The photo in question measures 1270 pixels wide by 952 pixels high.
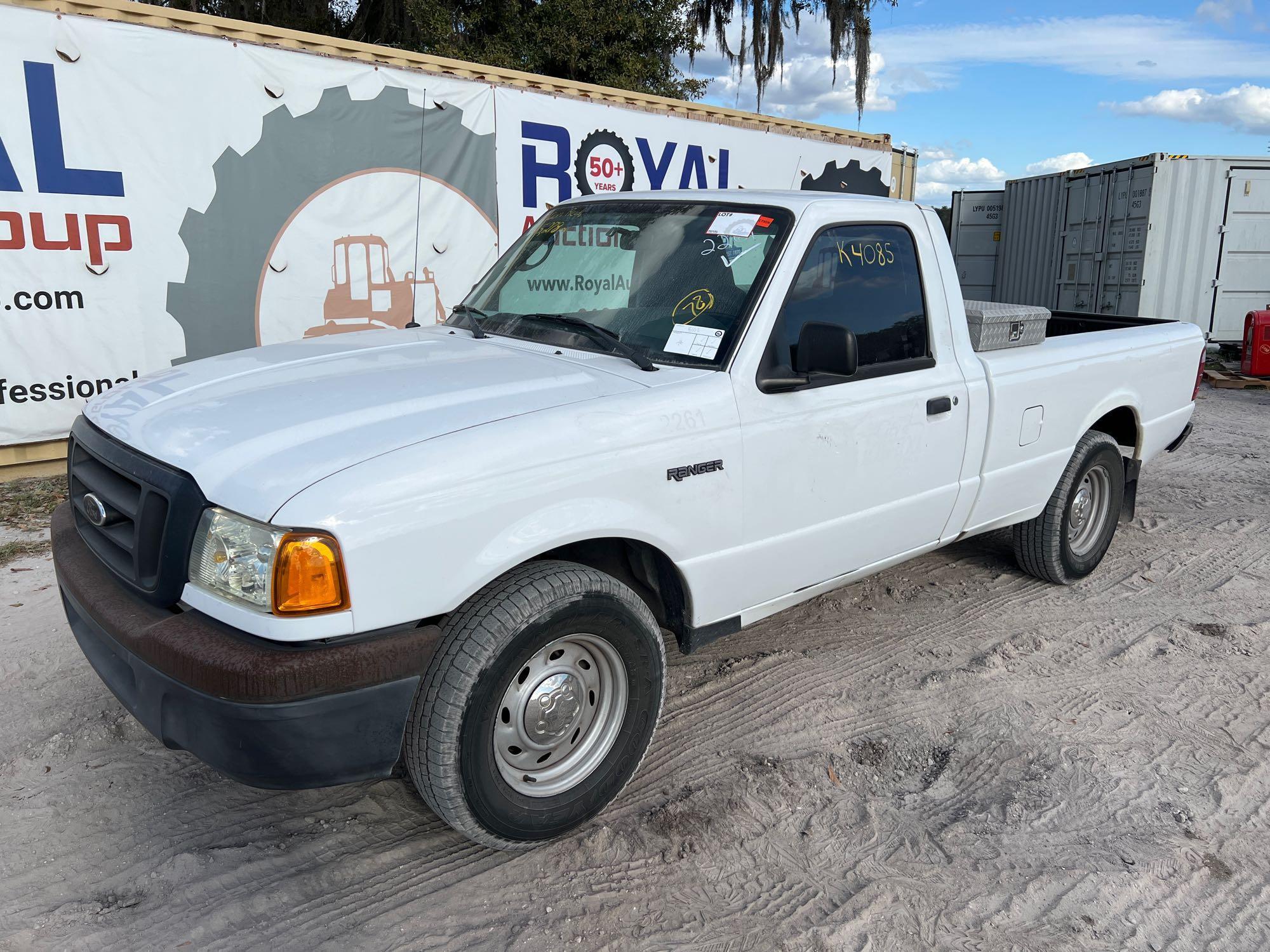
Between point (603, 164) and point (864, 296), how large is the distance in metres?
6.49

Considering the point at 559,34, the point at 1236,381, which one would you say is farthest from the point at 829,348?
the point at 559,34

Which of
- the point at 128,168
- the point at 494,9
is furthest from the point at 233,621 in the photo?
the point at 494,9

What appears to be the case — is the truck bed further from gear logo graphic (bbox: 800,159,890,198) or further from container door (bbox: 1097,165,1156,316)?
Answer: container door (bbox: 1097,165,1156,316)

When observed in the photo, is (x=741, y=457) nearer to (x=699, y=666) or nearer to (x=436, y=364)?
(x=436, y=364)

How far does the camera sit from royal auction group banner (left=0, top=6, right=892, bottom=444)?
6.37 meters

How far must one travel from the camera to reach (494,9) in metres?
16.8

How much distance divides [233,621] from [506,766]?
89cm

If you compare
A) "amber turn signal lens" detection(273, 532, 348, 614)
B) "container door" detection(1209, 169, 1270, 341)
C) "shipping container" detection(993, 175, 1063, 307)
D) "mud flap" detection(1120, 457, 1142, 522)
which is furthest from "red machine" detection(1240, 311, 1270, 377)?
"amber turn signal lens" detection(273, 532, 348, 614)

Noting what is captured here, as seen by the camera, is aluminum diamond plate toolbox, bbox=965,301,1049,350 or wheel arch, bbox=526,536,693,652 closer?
wheel arch, bbox=526,536,693,652

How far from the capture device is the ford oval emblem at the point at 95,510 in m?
2.67

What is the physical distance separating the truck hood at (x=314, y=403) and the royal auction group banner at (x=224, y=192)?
4.17m

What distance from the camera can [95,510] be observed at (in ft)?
8.84

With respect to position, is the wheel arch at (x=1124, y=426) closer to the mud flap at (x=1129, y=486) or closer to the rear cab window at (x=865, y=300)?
the mud flap at (x=1129, y=486)

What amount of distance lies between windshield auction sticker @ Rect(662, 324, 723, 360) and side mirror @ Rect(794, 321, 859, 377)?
0.28m
